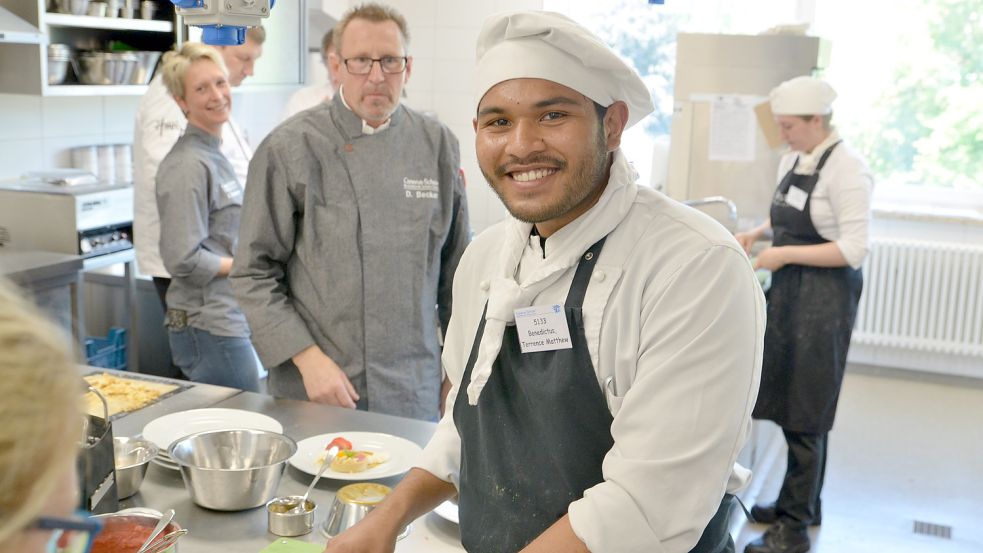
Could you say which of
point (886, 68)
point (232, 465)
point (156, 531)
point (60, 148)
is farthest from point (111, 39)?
point (886, 68)

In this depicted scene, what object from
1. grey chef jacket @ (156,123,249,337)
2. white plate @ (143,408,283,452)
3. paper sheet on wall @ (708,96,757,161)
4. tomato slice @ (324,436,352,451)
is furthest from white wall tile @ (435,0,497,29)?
tomato slice @ (324,436,352,451)

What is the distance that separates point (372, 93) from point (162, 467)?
102 cm

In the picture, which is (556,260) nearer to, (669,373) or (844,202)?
(669,373)

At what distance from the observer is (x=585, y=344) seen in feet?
4.49

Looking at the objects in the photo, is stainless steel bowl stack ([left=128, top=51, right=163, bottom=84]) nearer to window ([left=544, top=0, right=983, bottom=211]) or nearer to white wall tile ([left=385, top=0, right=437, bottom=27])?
white wall tile ([left=385, top=0, right=437, bottom=27])

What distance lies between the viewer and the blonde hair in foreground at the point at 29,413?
23.1 inches

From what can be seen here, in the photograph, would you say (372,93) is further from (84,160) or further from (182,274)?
(84,160)

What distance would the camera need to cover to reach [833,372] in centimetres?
367

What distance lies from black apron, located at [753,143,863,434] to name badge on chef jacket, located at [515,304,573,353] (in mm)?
2487

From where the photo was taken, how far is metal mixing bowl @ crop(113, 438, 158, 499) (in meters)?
1.69

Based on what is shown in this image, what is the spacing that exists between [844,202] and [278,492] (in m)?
2.61

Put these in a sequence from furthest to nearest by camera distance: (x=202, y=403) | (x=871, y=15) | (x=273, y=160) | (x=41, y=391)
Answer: (x=871, y=15)
(x=273, y=160)
(x=202, y=403)
(x=41, y=391)

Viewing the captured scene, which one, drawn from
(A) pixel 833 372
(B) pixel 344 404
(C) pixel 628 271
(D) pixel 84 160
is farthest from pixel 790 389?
(D) pixel 84 160

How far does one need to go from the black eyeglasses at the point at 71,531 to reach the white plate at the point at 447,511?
1045mm
